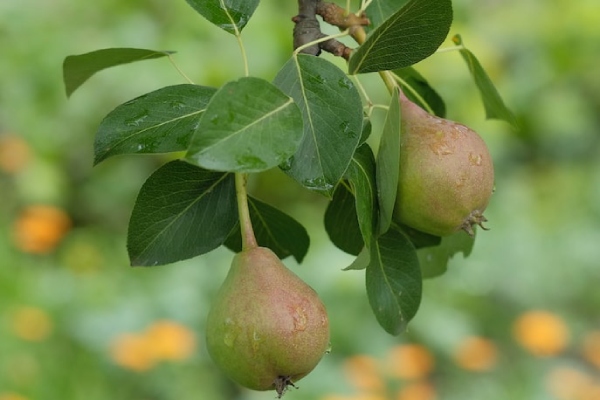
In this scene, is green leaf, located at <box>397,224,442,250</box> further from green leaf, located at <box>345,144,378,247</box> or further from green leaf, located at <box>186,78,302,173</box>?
green leaf, located at <box>186,78,302,173</box>

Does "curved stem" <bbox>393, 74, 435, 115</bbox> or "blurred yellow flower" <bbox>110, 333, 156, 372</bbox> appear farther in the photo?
"blurred yellow flower" <bbox>110, 333, 156, 372</bbox>

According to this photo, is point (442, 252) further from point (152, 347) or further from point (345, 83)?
point (152, 347)

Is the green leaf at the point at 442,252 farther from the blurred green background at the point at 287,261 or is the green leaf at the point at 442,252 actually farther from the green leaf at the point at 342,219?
the blurred green background at the point at 287,261

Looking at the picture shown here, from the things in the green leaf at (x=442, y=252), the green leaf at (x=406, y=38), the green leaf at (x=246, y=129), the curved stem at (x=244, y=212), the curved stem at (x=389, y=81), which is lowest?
the green leaf at (x=442, y=252)

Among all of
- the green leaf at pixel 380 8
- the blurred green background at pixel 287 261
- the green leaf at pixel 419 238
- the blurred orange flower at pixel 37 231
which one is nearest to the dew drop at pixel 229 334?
the green leaf at pixel 419 238

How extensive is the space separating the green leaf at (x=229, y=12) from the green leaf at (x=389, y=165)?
0.15 metres

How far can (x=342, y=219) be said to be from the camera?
812 millimetres

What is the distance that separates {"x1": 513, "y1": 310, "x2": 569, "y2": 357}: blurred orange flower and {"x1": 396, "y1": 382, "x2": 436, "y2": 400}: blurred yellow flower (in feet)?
1.04

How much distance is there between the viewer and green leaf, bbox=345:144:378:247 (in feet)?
2.19

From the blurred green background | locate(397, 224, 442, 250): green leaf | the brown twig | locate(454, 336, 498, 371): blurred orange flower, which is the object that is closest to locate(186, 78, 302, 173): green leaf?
the brown twig

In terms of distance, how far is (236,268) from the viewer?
72 cm

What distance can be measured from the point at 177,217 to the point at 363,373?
5.14ft

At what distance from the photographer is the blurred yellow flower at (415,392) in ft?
7.52

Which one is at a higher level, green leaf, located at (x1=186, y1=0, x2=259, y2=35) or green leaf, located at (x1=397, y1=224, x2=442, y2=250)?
green leaf, located at (x1=186, y1=0, x2=259, y2=35)
